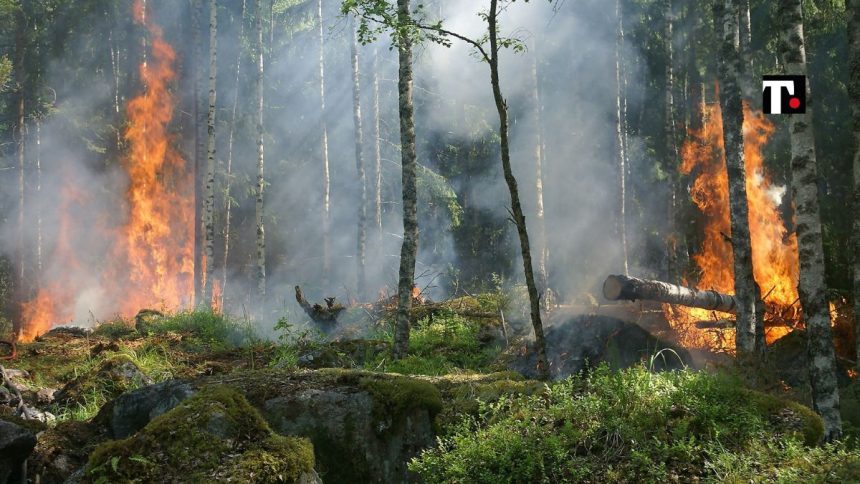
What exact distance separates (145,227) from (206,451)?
25958 millimetres

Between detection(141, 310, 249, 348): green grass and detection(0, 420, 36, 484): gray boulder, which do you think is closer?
detection(0, 420, 36, 484): gray boulder

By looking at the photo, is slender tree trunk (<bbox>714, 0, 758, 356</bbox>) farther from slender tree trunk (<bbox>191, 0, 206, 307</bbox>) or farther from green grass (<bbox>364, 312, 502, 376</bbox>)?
slender tree trunk (<bbox>191, 0, 206, 307</bbox>)

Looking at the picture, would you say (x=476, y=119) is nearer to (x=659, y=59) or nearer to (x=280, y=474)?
(x=659, y=59)

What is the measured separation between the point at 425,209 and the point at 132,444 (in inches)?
1061

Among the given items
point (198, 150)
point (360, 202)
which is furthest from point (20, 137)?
point (360, 202)

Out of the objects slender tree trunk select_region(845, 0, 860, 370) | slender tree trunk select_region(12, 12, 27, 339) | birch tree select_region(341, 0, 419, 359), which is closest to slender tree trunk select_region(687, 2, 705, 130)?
birch tree select_region(341, 0, 419, 359)

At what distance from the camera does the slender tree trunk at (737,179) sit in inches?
417

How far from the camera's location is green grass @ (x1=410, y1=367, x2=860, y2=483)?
432 cm

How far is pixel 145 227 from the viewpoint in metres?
27.4

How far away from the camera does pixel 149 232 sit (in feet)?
90.8

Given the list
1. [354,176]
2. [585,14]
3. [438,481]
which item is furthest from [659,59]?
[438,481]

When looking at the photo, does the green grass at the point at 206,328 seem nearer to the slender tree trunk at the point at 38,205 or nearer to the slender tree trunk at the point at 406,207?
the slender tree trunk at the point at 406,207

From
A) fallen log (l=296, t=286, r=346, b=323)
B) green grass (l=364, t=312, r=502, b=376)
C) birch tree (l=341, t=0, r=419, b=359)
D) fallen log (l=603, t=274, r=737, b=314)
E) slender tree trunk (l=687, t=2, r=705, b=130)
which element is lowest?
green grass (l=364, t=312, r=502, b=376)

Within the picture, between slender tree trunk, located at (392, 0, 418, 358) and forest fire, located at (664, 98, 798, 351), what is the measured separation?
5.62 metres
